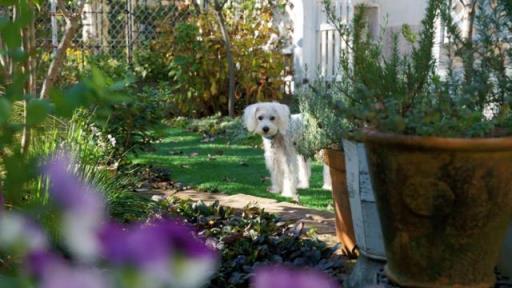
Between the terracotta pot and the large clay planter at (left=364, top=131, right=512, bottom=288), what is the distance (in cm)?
101

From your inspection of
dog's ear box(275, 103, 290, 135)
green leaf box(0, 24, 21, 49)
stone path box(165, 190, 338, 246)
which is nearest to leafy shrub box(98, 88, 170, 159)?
stone path box(165, 190, 338, 246)

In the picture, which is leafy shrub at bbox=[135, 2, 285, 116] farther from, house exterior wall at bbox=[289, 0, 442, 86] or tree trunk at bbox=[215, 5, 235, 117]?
tree trunk at bbox=[215, 5, 235, 117]

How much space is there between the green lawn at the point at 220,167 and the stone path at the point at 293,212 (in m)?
0.45

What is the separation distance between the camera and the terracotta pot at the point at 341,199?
12.0 feet

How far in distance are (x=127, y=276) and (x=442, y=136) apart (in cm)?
202

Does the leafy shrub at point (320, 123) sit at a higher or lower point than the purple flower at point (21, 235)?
lower

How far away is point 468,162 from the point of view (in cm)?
241

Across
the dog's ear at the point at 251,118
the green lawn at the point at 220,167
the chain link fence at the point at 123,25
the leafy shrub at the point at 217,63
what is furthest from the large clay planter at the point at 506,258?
the chain link fence at the point at 123,25

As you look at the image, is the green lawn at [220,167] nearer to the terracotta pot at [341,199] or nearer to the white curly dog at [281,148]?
the white curly dog at [281,148]

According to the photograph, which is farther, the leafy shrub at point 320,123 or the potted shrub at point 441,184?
the leafy shrub at point 320,123

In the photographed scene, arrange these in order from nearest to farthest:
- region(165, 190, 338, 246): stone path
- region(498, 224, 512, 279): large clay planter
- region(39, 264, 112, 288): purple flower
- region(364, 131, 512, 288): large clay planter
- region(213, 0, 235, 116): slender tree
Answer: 1. region(39, 264, 112, 288): purple flower
2. region(364, 131, 512, 288): large clay planter
3. region(498, 224, 512, 279): large clay planter
4. region(165, 190, 338, 246): stone path
5. region(213, 0, 235, 116): slender tree

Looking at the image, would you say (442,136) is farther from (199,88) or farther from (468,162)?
(199,88)

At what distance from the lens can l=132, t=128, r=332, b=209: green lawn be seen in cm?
622

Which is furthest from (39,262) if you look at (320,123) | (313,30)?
(313,30)
